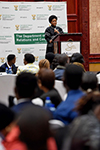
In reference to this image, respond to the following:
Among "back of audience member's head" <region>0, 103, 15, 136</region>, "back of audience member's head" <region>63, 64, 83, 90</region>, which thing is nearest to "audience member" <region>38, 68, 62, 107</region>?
"back of audience member's head" <region>63, 64, 83, 90</region>

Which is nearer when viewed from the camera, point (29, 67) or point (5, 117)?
point (5, 117)

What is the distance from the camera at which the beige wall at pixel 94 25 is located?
7.23 meters

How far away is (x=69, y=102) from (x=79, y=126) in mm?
624

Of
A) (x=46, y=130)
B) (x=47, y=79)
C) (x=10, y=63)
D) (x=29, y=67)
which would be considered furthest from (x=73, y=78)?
(x=10, y=63)

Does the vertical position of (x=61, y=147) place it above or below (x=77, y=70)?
below

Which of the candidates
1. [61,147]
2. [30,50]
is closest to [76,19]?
[30,50]

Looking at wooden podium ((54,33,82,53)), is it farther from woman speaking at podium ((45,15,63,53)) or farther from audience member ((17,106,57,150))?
audience member ((17,106,57,150))

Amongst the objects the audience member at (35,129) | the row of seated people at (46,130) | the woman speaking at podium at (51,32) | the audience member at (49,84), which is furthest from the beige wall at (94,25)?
the audience member at (35,129)

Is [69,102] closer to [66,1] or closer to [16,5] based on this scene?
[16,5]

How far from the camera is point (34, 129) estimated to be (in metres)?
0.72

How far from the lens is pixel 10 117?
96cm

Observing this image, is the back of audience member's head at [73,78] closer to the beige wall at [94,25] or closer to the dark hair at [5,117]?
the dark hair at [5,117]

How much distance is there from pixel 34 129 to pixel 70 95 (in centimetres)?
86

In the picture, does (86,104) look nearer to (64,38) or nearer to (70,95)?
(70,95)
